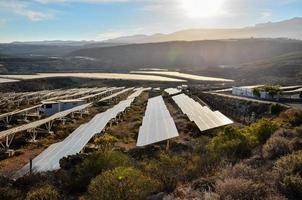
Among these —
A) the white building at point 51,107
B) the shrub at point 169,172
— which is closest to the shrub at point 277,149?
the shrub at point 169,172

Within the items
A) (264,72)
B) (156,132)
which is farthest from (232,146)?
(264,72)

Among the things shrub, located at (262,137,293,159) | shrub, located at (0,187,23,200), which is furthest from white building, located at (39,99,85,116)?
shrub, located at (262,137,293,159)

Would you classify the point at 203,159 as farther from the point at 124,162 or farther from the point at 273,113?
the point at 273,113

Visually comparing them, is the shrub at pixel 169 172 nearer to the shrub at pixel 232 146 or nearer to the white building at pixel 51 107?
the shrub at pixel 232 146

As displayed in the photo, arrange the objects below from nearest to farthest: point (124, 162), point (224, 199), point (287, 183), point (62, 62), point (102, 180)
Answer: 1. point (224, 199)
2. point (287, 183)
3. point (102, 180)
4. point (124, 162)
5. point (62, 62)

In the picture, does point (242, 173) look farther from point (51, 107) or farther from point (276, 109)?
point (51, 107)

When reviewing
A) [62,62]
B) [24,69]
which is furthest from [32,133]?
[62,62]
